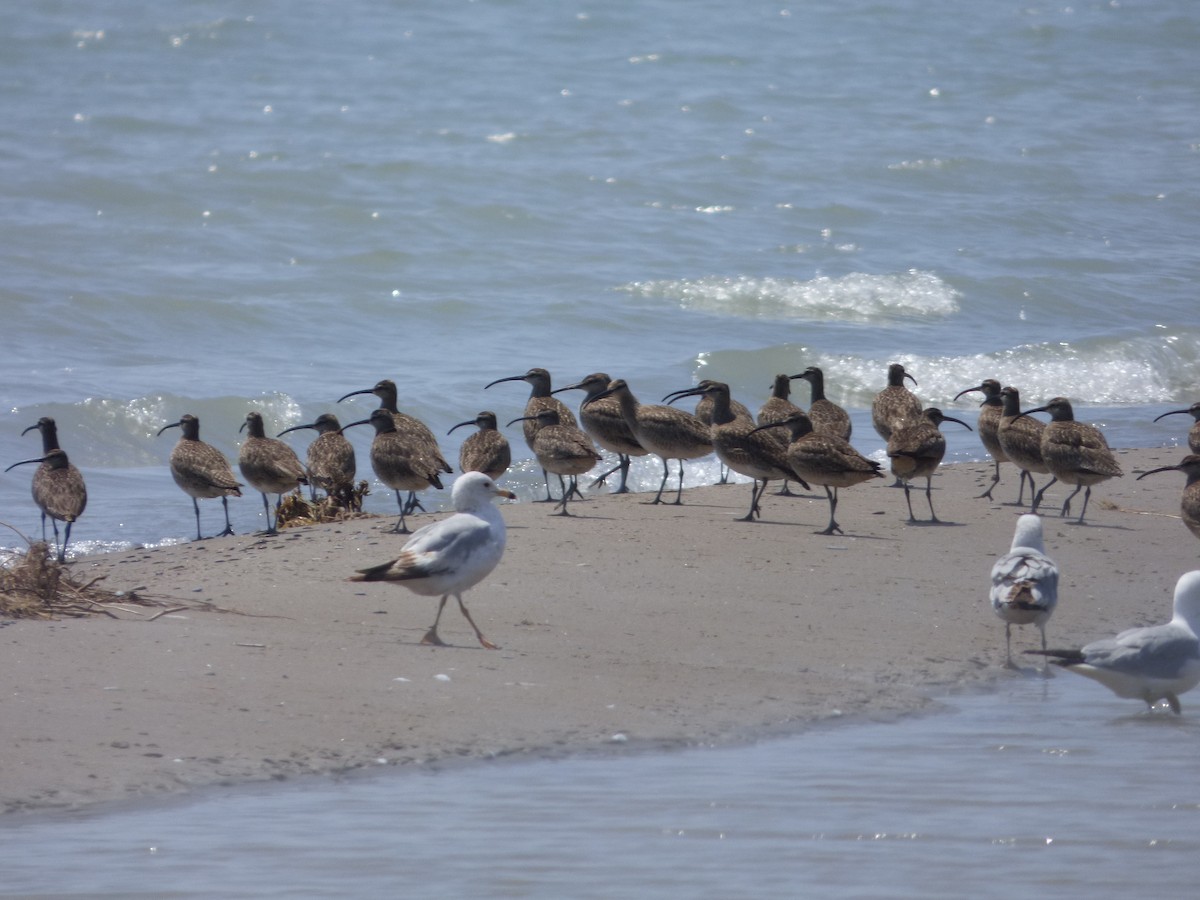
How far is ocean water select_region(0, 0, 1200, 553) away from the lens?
19.1 m

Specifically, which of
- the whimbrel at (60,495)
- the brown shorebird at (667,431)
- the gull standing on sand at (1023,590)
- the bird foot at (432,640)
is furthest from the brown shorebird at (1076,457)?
the whimbrel at (60,495)

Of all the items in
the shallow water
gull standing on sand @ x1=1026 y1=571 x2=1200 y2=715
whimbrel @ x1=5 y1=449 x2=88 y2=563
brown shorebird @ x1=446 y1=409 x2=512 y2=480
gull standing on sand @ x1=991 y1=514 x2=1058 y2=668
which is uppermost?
brown shorebird @ x1=446 y1=409 x2=512 y2=480

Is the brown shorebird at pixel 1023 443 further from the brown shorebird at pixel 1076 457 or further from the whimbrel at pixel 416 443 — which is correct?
the whimbrel at pixel 416 443

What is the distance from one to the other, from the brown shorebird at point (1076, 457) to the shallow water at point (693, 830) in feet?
15.8

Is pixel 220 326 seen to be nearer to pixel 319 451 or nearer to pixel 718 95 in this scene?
pixel 319 451

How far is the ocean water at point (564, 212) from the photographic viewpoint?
19.1 metres

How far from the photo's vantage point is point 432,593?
8.27 metres

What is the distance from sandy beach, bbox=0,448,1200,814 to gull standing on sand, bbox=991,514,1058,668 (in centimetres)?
25

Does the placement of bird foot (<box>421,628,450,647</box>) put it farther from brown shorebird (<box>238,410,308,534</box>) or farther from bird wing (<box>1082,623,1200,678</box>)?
brown shorebird (<box>238,410,308,534</box>)

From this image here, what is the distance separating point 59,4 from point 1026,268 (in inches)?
823

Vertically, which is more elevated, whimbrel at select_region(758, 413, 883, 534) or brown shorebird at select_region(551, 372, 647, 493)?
brown shorebird at select_region(551, 372, 647, 493)

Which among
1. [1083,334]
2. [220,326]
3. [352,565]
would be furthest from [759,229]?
[352,565]

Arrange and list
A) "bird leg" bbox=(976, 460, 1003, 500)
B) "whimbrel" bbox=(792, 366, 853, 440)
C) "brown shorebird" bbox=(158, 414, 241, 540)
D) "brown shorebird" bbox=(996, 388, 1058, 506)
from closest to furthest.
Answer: "brown shorebird" bbox=(996, 388, 1058, 506) → "brown shorebird" bbox=(158, 414, 241, 540) → "bird leg" bbox=(976, 460, 1003, 500) → "whimbrel" bbox=(792, 366, 853, 440)

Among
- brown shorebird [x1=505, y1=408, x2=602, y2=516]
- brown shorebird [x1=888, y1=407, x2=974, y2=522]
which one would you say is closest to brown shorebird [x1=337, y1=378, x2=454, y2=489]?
brown shorebird [x1=505, y1=408, x2=602, y2=516]
